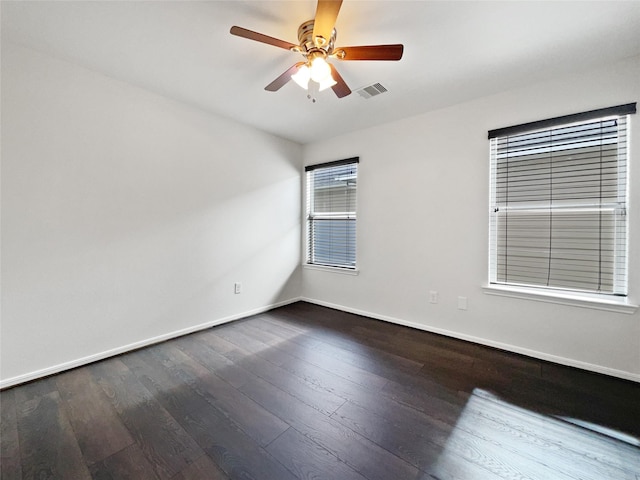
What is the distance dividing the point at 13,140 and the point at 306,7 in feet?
7.61

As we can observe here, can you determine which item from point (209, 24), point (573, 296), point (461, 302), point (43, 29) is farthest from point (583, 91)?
point (43, 29)

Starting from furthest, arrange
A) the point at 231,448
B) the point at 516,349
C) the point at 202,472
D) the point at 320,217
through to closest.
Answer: the point at 320,217, the point at 516,349, the point at 231,448, the point at 202,472

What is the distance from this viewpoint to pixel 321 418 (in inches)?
64.3

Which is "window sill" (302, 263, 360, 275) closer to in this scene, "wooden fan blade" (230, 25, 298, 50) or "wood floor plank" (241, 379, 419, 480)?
"wood floor plank" (241, 379, 419, 480)

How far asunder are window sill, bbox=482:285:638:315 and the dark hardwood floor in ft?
1.85

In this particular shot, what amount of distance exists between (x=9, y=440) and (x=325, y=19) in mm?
2963

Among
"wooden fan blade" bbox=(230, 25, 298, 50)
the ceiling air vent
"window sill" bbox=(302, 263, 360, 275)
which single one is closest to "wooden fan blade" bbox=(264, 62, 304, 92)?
"wooden fan blade" bbox=(230, 25, 298, 50)

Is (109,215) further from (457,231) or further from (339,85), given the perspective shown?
(457,231)

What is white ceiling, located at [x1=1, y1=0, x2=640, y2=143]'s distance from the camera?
1.61 m

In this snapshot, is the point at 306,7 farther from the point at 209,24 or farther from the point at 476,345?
the point at 476,345

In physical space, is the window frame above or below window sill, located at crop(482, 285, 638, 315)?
above

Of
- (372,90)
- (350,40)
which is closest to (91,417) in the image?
(350,40)

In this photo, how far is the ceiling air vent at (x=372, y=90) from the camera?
245cm

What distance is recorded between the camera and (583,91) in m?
2.19
